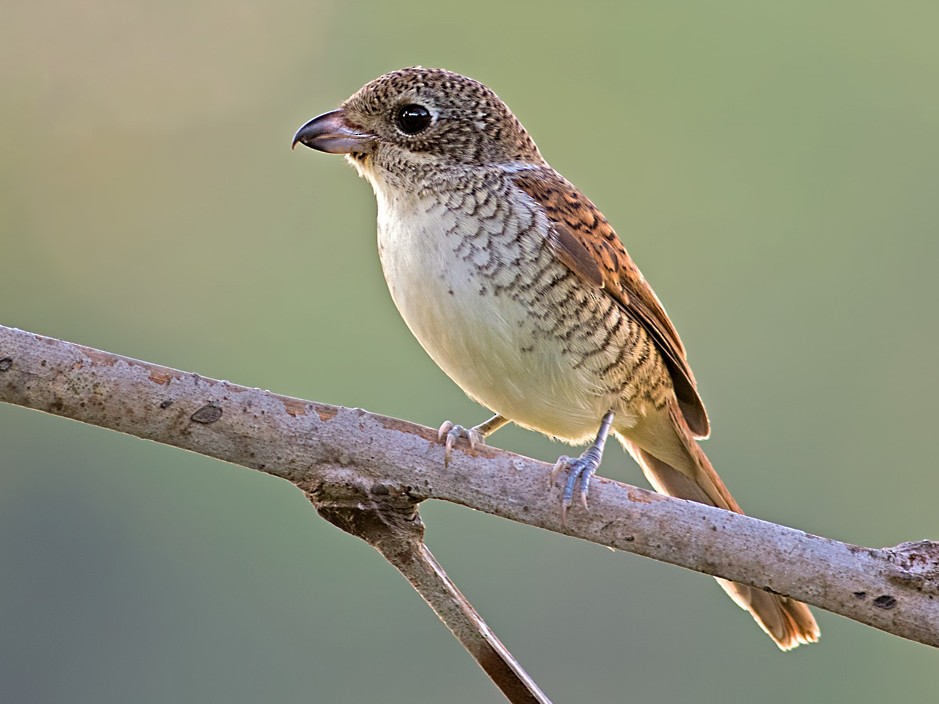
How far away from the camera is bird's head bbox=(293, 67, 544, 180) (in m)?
3.20

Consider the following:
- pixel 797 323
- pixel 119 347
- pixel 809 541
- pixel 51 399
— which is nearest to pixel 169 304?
pixel 119 347

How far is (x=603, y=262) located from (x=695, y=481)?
771 millimetres

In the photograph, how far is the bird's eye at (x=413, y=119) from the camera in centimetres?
323

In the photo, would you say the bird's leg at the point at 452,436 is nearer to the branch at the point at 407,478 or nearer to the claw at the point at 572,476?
the branch at the point at 407,478

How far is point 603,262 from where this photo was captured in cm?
322

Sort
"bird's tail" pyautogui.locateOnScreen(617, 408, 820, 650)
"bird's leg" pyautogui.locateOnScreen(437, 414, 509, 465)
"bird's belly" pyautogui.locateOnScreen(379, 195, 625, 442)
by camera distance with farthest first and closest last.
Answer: "bird's tail" pyautogui.locateOnScreen(617, 408, 820, 650) < "bird's belly" pyautogui.locateOnScreen(379, 195, 625, 442) < "bird's leg" pyautogui.locateOnScreen(437, 414, 509, 465)

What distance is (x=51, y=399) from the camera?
238cm

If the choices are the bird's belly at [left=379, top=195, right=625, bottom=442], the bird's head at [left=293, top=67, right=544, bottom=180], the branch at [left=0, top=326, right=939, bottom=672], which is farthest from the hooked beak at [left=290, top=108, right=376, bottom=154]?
the branch at [left=0, top=326, right=939, bottom=672]

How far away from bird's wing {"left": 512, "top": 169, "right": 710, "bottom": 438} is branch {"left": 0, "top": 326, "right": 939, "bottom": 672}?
0.76 metres

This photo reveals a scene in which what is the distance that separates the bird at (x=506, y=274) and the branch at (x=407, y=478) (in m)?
0.27

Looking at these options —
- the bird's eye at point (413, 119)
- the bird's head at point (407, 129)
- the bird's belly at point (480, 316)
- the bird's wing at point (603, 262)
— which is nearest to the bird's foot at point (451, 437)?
the bird's belly at point (480, 316)

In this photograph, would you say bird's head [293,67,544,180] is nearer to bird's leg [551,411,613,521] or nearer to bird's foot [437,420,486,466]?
bird's foot [437,420,486,466]

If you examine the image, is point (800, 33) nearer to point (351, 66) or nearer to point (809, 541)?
point (351, 66)

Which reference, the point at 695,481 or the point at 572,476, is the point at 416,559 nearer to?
the point at 572,476
